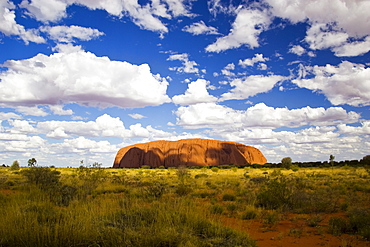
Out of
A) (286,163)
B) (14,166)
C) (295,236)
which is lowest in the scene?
(295,236)

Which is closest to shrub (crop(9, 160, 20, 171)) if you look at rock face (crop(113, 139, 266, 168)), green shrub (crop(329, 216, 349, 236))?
green shrub (crop(329, 216, 349, 236))

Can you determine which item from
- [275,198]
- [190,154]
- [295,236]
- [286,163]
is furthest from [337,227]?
[190,154]

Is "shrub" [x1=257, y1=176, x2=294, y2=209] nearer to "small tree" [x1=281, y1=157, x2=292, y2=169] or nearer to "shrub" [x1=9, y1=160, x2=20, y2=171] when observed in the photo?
"small tree" [x1=281, y1=157, x2=292, y2=169]

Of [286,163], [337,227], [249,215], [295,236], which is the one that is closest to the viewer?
[295,236]

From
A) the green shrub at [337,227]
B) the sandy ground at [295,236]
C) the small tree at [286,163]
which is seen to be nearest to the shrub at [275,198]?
the sandy ground at [295,236]

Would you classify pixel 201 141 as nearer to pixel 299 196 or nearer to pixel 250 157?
pixel 250 157

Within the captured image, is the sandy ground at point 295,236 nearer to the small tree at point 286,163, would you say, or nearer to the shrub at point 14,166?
the small tree at point 286,163

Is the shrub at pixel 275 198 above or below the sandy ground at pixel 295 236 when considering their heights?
above

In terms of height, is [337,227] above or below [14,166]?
below

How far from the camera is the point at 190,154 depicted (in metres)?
103

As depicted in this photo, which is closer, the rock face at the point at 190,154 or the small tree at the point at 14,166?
the small tree at the point at 14,166

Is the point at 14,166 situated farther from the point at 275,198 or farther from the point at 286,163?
the point at 286,163

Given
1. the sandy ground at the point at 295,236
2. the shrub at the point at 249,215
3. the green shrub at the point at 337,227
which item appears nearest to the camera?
the sandy ground at the point at 295,236

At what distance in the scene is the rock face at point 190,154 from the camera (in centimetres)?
10069
